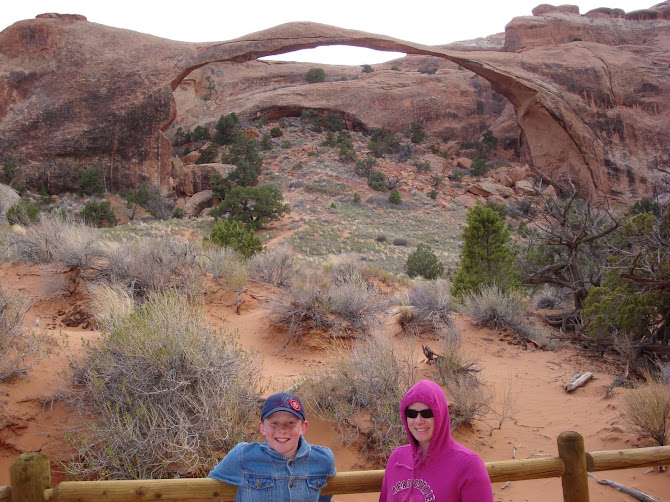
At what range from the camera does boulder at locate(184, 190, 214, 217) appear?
24.9m

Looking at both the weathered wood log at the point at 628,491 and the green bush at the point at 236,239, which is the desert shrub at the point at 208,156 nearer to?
the green bush at the point at 236,239

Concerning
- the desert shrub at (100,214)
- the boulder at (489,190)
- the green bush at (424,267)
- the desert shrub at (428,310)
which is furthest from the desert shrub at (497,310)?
the boulder at (489,190)

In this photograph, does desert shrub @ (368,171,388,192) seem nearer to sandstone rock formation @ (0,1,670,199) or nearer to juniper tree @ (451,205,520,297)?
sandstone rock formation @ (0,1,670,199)

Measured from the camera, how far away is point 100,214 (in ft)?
66.3

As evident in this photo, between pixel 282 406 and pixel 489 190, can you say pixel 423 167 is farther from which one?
pixel 282 406

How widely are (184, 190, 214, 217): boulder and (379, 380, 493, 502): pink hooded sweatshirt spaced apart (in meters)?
23.7

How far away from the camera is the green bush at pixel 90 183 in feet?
77.5

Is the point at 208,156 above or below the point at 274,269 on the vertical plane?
above

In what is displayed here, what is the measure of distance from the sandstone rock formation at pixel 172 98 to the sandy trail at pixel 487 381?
59.2 feet

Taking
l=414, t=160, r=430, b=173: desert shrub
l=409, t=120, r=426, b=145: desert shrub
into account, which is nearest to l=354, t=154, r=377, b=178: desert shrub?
l=414, t=160, r=430, b=173: desert shrub

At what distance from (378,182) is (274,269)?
1865 cm

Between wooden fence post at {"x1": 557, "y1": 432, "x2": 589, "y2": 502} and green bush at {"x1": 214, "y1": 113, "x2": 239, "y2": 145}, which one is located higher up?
green bush at {"x1": 214, "y1": 113, "x2": 239, "y2": 145}

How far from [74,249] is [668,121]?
101ft

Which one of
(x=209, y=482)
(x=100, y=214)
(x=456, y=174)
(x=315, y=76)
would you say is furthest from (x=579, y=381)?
(x=315, y=76)
